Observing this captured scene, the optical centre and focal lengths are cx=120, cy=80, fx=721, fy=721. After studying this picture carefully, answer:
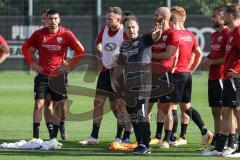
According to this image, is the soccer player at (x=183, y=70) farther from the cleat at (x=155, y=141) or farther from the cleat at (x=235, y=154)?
the cleat at (x=235, y=154)

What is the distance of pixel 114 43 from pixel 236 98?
9.34ft

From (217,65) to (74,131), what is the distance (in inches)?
145

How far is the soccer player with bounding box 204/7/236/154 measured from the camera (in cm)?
1173

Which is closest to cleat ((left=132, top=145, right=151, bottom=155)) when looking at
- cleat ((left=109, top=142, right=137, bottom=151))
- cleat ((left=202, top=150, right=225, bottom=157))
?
cleat ((left=109, top=142, right=137, bottom=151))

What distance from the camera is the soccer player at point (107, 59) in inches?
500

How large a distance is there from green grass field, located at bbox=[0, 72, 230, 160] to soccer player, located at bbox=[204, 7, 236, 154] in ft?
2.06

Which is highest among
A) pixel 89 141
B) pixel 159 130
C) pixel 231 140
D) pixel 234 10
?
pixel 234 10

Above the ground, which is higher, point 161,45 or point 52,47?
point 161,45

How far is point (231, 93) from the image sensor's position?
10938 mm

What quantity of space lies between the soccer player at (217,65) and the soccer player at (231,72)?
316 mm

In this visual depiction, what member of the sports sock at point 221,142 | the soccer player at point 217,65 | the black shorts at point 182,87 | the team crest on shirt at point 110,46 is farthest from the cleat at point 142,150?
the team crest on shirt at point 110,46

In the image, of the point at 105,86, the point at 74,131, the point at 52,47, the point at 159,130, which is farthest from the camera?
the point at 74,131

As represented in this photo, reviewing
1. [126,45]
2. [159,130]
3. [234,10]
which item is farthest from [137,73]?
[234,10]

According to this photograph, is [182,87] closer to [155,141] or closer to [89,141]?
[155,141]
